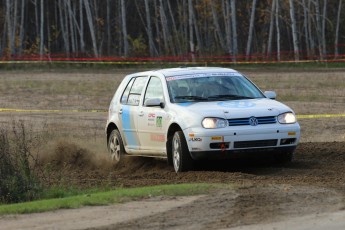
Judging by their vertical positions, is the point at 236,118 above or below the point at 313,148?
above

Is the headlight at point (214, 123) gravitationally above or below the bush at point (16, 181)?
above

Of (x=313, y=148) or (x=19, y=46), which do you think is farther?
(x=19, y=46)

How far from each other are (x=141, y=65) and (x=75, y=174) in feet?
125

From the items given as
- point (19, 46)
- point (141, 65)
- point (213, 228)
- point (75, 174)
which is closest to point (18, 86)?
point (141, 65)

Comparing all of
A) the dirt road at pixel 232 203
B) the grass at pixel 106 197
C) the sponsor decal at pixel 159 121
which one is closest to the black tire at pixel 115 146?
the sponsor decal at pixel 159 121

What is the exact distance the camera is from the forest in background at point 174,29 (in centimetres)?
6159

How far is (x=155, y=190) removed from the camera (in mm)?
10602

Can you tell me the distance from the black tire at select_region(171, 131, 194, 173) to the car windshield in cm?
74

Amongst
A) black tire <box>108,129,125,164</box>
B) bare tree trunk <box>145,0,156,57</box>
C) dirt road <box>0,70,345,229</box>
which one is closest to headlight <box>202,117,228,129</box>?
dirt road <box>0,70,345,229</box>

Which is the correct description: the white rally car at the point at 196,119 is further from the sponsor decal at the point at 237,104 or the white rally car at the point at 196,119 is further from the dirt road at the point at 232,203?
the dirt road at the point at 232,203

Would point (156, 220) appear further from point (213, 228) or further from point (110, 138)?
point (110, 138)

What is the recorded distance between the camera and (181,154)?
42.9 ft

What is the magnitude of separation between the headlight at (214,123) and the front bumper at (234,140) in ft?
0.22

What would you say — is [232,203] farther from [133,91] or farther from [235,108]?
[133,91]
